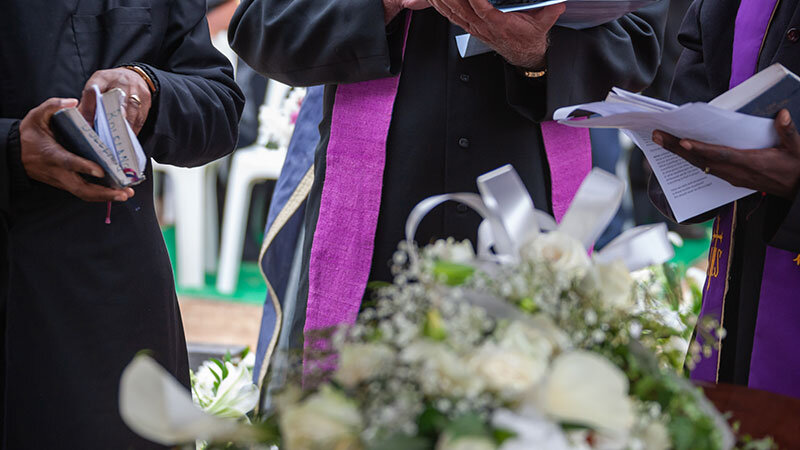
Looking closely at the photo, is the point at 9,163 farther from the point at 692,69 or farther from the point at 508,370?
the point at 692,69

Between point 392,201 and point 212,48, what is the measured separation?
51 centimetres

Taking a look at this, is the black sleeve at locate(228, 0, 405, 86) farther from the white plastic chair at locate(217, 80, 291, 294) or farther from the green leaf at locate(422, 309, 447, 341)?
the white plastic chair at locate(217, 80, 291, 294)

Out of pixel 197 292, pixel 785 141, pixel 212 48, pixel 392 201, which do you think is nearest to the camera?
pixel 785 141

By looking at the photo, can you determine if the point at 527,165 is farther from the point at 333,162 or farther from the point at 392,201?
the point at 333,162

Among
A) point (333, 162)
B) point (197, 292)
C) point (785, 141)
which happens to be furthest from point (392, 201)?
point (197, 292)

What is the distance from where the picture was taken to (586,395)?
63 cm

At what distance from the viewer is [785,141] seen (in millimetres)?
1165

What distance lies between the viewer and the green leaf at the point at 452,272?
28.2 inches

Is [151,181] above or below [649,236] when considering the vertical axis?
below

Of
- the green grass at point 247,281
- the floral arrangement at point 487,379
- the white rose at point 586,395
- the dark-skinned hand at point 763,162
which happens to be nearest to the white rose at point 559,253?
the floral arrangement at point 487,379

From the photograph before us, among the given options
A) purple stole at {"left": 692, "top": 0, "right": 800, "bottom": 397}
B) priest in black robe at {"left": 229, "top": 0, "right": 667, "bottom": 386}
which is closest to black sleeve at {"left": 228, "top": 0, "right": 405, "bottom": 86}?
Result: priest in black robe at {"left": 229, "top": 0, "right": 667, "bottom": 386}

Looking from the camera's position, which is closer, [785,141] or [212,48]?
[785,141]

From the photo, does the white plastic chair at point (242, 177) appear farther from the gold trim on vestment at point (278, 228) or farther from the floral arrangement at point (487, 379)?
the floral arrangement at point (487, 379)

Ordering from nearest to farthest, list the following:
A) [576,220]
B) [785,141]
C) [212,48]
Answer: [576,220] → [785,141] → [212,48]
